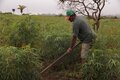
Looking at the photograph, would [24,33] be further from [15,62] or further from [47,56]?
[15,62]

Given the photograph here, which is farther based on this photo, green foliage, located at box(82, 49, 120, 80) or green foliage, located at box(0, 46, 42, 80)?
green foliage, located at box(82, 49, 120, 80)

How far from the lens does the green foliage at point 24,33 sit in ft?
30.9

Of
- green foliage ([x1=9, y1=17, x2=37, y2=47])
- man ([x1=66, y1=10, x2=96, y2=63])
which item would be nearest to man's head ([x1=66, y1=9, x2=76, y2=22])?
man ([x1=66, y1=10, x2=96, y2=63])

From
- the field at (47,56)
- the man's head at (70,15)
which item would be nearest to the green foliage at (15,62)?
the field at (47,56)

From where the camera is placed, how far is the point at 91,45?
27.9 feet

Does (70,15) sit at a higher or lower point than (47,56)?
higher

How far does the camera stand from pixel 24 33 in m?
9.49

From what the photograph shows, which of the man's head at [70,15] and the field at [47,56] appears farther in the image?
the man's head at [70,15]

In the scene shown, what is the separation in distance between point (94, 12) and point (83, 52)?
431 centimetres

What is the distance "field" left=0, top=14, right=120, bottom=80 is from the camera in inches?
273

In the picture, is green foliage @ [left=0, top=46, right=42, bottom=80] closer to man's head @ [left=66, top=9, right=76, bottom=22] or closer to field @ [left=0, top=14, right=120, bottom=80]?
field @ [left=0, top=14, right=120, bottom=80]

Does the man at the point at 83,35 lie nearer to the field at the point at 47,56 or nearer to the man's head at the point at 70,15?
the man's head at the point at 70,15

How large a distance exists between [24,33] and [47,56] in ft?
2.72

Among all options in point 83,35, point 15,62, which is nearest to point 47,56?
point 83,35
